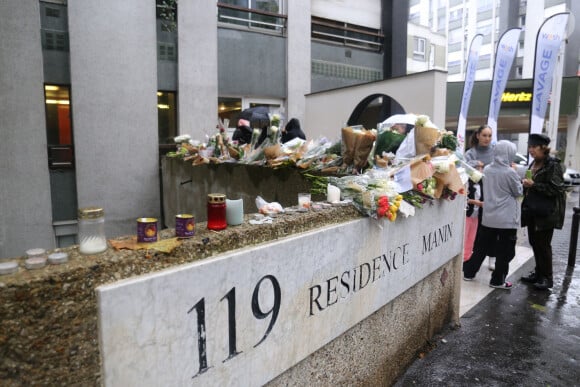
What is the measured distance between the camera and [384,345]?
318cm

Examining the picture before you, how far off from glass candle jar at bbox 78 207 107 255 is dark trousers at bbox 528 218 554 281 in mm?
5234

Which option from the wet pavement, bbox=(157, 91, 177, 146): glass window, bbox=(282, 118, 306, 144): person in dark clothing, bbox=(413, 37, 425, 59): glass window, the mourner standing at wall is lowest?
the wet pavement

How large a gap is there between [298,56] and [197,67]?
3.03 meters

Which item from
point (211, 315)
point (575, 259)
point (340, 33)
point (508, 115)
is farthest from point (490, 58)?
point (211, 315)

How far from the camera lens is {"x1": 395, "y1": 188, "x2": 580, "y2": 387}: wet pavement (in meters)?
3.40

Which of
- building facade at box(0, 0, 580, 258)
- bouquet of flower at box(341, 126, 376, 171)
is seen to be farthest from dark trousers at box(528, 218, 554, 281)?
building facade at box(0, 0, 580, 258)

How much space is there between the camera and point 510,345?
12.9 feet

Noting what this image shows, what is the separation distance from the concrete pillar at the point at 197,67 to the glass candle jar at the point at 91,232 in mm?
8339

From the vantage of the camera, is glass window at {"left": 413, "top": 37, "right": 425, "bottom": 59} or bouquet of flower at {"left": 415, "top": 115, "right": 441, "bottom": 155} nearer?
bouquet of flower at {"left": 415, "top": 115, "right": 441, "bottom": 155}

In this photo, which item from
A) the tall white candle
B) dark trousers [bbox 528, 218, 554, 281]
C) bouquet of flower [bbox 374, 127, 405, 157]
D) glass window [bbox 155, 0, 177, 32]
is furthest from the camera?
glass window [bbox 155, 0, 177, 32]

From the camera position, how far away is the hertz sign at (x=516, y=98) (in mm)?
22234

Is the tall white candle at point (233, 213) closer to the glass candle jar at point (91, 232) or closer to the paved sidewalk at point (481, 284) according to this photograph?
the glass candle jar at point (91, 232)

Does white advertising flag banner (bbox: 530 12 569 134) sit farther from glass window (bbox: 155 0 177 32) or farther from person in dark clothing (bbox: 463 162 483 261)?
glass window (bbox: 155 0 177 32)

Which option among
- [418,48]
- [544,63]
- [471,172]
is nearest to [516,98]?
[544,63]
